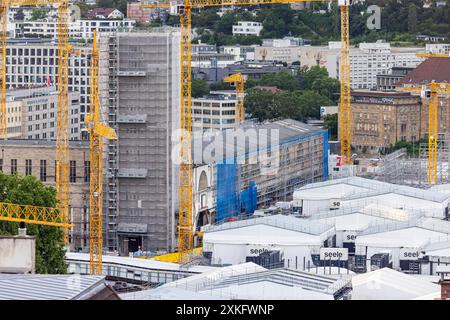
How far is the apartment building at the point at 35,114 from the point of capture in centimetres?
5383

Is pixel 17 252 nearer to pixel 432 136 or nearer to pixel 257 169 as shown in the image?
pixel 257 169

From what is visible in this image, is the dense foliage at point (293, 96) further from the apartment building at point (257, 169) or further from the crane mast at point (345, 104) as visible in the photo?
the apartment building at point (257, 169)

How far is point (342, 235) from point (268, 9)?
210 feet

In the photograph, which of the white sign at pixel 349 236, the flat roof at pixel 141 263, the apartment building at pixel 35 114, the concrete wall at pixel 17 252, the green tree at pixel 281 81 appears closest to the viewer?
the concrete wall at pixel 17 252

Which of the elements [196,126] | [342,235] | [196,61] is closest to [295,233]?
[342,235]

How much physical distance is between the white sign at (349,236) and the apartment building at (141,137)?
4.00 m

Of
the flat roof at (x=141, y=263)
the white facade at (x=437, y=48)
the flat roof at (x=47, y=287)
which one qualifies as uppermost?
the flat roof at (x=47, y=287)

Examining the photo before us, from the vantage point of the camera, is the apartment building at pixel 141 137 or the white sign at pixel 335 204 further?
the white sign at pixel 335 204

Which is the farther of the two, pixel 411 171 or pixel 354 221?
pixel 411 171

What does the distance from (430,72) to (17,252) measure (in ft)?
190

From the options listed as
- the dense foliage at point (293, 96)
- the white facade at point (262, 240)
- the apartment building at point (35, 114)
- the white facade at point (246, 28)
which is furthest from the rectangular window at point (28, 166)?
the white facade at point (246, 28)

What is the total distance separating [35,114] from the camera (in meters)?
55.7

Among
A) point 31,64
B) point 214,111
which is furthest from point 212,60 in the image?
point 214,111

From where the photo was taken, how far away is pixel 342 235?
1334 inches
